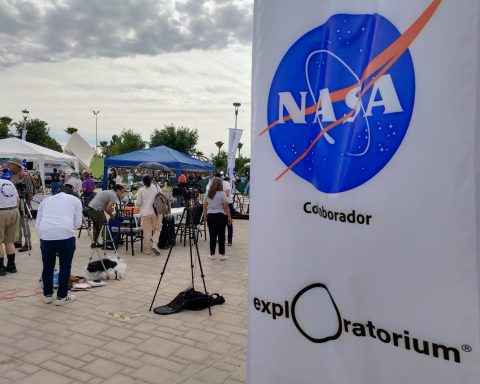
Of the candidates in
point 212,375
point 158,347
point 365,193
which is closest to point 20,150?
point 158,347

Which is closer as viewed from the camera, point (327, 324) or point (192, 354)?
point (327, 324)

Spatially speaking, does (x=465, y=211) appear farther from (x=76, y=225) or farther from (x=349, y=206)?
(x=76, y=225)

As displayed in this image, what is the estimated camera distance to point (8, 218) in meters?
6.32

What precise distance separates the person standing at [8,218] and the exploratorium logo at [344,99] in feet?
19.4

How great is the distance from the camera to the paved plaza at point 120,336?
3.43m

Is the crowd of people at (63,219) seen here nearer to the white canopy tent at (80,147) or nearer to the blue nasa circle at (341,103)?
the blue nasa circle at (341,103)

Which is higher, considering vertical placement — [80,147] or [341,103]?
[80,147]

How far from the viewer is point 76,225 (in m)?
5.10

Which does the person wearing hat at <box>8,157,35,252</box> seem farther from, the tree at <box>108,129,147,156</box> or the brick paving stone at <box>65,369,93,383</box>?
the tree at <box>108,129,147,156</box>

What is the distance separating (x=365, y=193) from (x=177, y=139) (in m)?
52.5

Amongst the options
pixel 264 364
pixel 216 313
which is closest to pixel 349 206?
pixel 264 364

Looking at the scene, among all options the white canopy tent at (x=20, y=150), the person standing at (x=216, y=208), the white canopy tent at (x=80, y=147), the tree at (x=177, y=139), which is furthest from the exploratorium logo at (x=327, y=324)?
the tree at (x=177, y=139)

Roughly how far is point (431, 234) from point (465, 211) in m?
0.13

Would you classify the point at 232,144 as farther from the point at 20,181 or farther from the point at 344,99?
the point at 344,99
